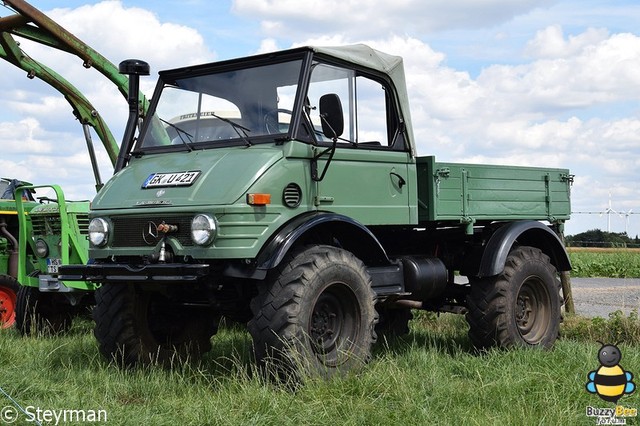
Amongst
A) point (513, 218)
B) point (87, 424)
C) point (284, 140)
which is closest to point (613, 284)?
point (513, 218)

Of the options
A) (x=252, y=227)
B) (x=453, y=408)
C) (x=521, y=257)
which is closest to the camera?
(x=453, y=408)

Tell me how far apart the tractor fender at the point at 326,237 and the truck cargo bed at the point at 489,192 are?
39.8 inches

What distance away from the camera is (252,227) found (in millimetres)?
6008

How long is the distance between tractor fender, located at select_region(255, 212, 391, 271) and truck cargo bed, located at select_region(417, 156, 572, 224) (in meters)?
1.01

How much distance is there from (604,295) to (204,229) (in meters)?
10.7

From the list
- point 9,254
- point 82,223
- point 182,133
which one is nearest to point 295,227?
point 182,133

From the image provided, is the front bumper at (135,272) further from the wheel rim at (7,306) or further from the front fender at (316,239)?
the wheel rim at (7,306)

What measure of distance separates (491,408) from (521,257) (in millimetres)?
3078

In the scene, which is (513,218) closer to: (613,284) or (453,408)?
(453,408)

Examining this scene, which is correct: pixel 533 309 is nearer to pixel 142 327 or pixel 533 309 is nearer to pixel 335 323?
pixel 335 323

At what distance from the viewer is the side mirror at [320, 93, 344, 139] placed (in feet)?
21.2

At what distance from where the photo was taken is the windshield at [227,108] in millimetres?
6734

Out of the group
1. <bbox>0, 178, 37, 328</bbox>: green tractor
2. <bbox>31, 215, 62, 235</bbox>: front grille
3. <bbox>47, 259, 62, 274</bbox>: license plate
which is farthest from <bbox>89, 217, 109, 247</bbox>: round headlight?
<bbox>0, 178, 37, 328</bbox>: green tractor

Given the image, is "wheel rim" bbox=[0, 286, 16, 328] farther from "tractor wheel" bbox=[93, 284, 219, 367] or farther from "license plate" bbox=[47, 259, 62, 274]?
"tractor wheel" bbox=[93, 284, 219, 367]
